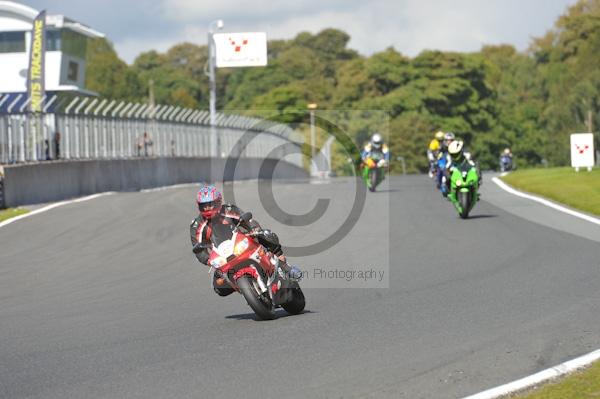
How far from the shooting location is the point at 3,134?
24.8m

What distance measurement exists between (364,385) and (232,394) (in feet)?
2.57

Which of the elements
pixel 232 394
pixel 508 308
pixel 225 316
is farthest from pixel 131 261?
pixel 232 394

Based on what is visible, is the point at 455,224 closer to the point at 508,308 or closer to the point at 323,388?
the point at 508,308

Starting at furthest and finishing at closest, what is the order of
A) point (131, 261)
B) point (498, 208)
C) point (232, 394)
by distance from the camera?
1. point (498, 208)
2. point (131, 261)
3. point (232, 394)

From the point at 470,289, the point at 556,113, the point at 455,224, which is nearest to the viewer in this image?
the point at 470,289

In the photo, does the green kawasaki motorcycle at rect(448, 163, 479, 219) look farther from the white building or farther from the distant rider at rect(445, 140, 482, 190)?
the white building

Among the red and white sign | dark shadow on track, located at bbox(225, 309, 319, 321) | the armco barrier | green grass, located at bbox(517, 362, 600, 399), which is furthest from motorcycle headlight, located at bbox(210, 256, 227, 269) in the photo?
the red and white sign

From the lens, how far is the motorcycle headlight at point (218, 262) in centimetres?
918

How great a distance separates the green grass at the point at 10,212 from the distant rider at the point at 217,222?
1244 centimetres

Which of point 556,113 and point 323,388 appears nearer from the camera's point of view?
point 323,388

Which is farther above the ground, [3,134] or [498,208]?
[3,134]

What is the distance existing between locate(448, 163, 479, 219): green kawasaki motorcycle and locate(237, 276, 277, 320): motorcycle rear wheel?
11.4 m

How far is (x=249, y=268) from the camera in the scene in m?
9.13

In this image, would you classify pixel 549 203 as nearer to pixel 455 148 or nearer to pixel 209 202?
pixel 455 148
